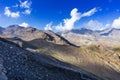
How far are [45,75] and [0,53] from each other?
7594mm

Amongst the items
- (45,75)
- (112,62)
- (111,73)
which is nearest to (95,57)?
(112,62)

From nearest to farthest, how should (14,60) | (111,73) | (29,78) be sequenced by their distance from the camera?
1. (29,78)
2. (14,60)
3. (111,73)

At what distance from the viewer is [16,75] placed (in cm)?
3145

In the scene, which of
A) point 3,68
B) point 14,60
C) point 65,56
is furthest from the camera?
→ point 65,56

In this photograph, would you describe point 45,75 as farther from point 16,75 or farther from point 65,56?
point 65,56

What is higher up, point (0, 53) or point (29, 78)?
point (0, 53)

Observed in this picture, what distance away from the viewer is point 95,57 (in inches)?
7303

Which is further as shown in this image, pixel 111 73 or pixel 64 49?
pixel 64 49

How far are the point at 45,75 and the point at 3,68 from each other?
9110 millimetres

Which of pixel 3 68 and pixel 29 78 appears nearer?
pixel 3 68

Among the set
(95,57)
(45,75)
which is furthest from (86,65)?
(45,75)

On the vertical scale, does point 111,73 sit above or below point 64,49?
below

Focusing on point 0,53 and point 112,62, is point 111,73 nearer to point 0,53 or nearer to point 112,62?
point 112,62

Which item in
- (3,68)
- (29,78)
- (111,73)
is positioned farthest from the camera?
(111,73)
